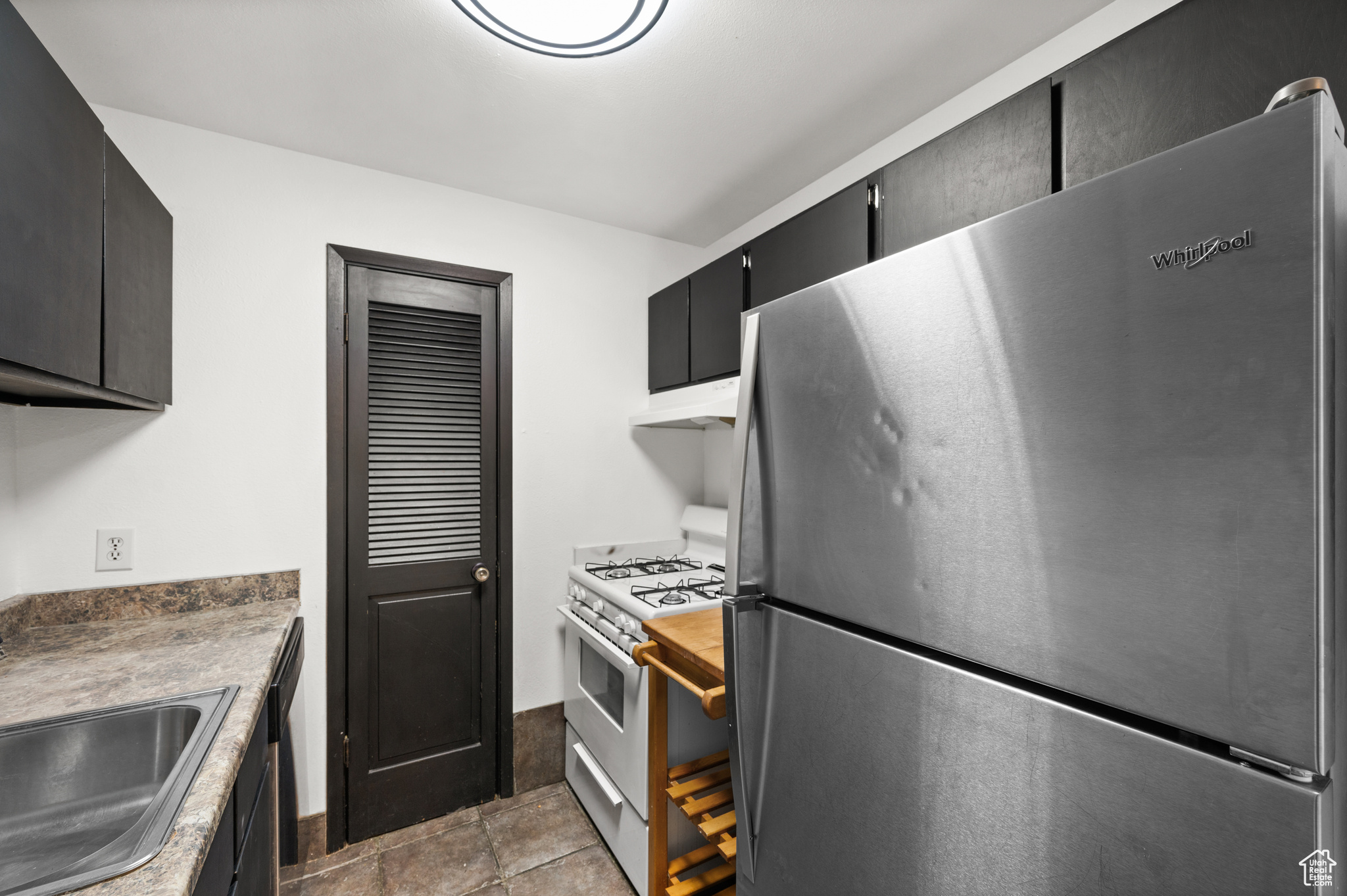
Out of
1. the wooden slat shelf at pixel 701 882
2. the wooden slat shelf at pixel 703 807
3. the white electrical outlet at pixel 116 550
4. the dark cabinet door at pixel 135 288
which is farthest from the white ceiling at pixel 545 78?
the wooden slat shelf at pixel 701 882

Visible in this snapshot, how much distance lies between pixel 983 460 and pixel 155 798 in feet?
4.10

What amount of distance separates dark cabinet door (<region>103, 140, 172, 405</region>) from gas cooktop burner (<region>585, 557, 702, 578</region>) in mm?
1560

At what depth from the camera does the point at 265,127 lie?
1.87 m

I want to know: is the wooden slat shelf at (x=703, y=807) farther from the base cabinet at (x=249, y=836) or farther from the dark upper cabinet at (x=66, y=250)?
the dark upper cabinet at (x=66, y=250)

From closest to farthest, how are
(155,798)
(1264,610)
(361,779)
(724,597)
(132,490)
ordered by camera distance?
(1264,610) → (155,798) → (724,597) → (132,490) → (361,779)

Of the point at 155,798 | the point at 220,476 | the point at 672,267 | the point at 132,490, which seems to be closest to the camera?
the point at 155,798

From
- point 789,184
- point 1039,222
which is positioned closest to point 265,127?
point 789,184

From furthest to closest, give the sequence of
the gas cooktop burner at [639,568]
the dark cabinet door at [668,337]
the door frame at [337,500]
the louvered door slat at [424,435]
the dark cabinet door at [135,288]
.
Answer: the dark cabinet door at [668,337]
the gas cooktop burner at [639,568]
the louvered door slat at [424,435]
the door frame at [337,500]
the dark cabinet door at [135,288]

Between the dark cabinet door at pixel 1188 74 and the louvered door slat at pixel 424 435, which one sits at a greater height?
the dark cabinet door at pixel 1188 74

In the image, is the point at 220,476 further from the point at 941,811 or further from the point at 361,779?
the point at 941,811

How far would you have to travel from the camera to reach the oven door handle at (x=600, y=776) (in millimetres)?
1879

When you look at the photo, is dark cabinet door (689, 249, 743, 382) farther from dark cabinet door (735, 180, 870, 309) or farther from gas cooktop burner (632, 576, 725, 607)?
gas cooktop burner (632, 576, 725, 607)

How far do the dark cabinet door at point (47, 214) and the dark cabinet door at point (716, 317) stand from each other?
1.73 metres

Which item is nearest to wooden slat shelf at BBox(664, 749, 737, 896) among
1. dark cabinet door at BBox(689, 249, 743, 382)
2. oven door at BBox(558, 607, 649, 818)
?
oven door at BBox(558, 607, 649, 818)
